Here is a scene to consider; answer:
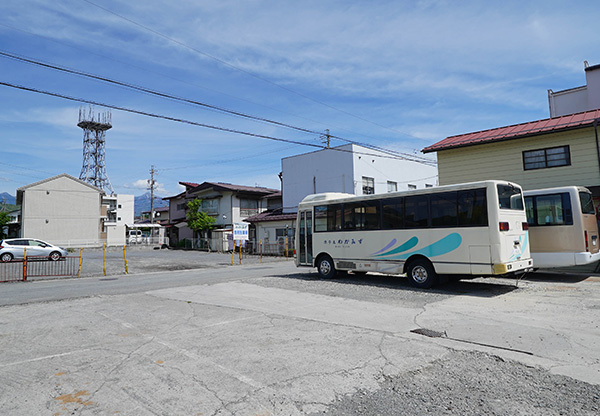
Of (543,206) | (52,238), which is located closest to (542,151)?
(543,206)

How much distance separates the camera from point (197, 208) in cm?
4231

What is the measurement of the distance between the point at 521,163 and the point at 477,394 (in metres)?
14.6

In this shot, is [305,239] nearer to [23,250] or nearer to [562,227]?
[562,227]

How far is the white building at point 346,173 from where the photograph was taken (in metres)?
35.6

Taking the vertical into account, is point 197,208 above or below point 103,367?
above

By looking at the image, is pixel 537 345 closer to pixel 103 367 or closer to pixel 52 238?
pixel 103 367

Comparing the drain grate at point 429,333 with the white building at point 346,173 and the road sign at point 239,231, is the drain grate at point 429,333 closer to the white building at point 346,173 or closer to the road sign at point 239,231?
the road sign at point 239,231

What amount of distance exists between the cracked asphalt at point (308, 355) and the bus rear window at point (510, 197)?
2316 millimetres

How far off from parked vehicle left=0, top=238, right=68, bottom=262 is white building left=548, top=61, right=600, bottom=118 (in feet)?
113

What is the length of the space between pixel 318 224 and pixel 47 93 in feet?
31.7

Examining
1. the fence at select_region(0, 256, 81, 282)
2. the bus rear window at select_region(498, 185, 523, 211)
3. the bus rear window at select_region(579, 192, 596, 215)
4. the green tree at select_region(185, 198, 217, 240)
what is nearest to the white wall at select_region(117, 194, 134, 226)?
the green tree at select_region(185, 198, 217, 240)

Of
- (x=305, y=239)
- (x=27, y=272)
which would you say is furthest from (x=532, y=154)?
(x=27, y=272)

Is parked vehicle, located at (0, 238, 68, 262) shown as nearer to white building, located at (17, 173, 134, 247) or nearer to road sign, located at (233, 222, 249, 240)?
road sign, located at (233, 222, 249, 240)

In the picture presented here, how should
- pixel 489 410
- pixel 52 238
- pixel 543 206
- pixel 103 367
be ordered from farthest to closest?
pixel 52 238
pixel 543 206
pixel 103 367
pixel 489 410
